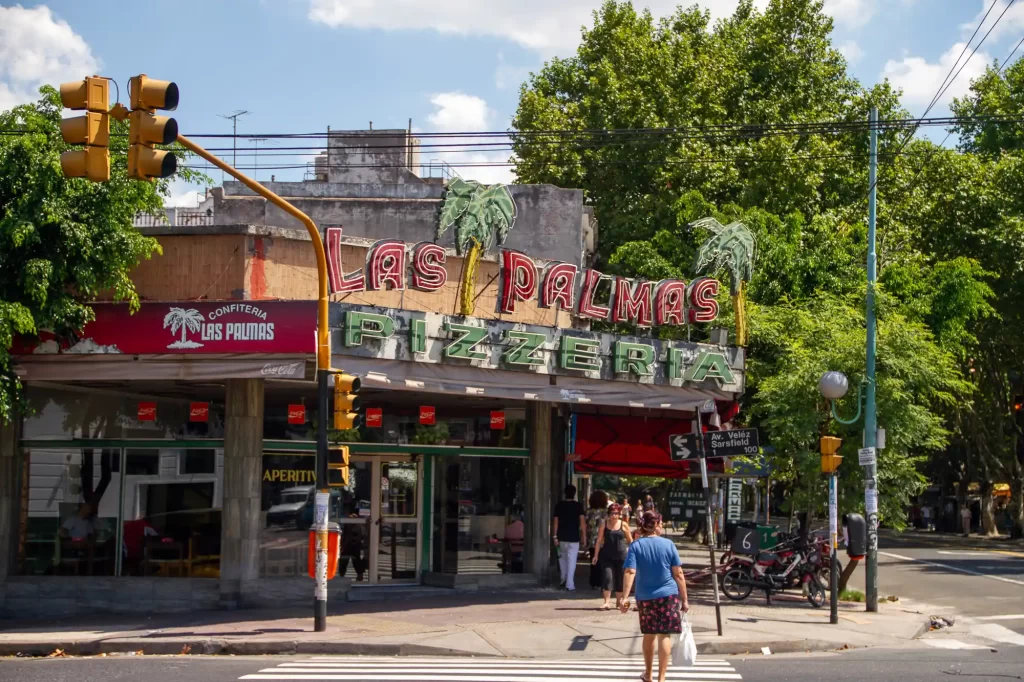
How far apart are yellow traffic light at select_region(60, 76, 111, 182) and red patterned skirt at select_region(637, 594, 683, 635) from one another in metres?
6.49

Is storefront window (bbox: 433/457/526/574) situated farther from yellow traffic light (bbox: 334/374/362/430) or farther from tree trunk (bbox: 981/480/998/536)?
tree trunk (bbox: 981/480/998/536)

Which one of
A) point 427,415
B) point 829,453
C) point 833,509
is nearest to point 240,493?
point 427,415

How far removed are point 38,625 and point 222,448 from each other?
12.3 ft

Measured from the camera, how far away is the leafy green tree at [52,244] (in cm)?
1616

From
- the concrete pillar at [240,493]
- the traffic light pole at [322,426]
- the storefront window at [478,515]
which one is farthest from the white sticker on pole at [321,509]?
the storefront window at [478,515]

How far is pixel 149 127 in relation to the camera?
10562 millimetres

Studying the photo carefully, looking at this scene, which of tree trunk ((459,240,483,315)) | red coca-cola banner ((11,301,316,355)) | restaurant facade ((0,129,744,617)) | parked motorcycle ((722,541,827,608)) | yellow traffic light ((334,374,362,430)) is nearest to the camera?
yellow traffic light ((334,374,362,430))

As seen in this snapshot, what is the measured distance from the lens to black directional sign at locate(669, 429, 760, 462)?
15.6 m

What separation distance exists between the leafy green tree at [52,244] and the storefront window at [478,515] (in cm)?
686

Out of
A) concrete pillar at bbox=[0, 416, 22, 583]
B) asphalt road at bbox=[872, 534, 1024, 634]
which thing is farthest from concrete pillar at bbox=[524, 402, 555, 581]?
concrete pillar at bbox=[0, 416, 22, 583]

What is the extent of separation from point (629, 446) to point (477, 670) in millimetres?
11685

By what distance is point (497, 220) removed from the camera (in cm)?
1845

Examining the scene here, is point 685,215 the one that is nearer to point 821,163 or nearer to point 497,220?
point 821,163

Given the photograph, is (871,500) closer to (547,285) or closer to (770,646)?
(770,646)
